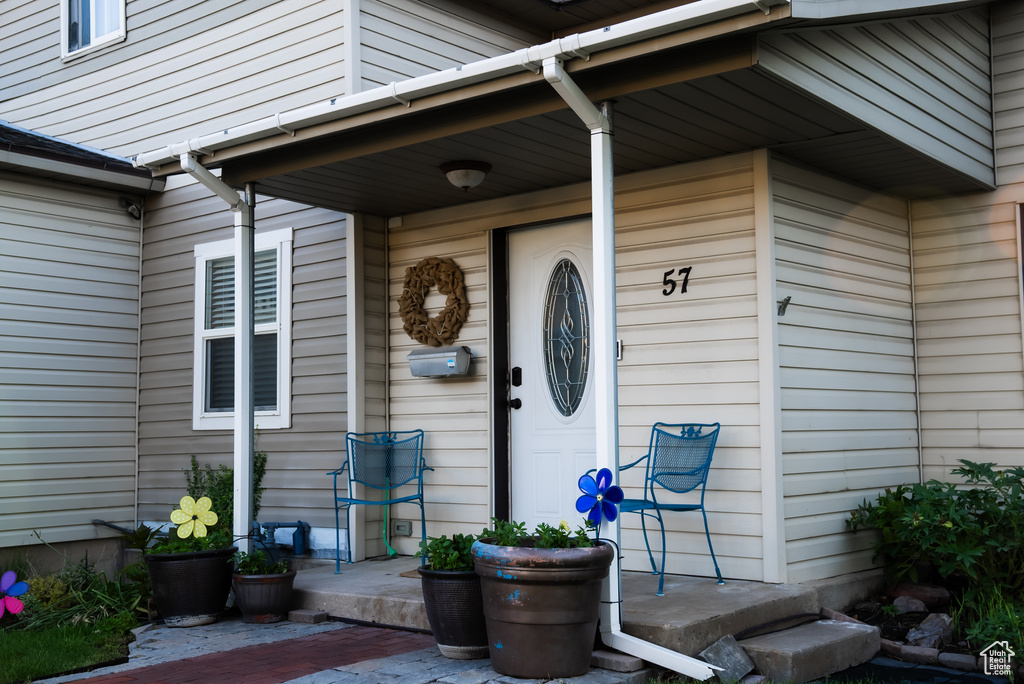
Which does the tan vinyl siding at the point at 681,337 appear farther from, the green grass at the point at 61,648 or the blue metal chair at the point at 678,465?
the green grass at the point at 61,648

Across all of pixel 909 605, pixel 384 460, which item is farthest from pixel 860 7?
pixel 384 460

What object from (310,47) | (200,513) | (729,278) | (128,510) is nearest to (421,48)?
(310,47)

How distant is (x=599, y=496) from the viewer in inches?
153

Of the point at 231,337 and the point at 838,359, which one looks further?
the point at 231,337

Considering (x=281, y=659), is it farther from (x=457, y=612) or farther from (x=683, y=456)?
(x=683, y=456)

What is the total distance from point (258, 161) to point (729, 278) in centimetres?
271

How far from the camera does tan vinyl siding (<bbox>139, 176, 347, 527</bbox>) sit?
258 inches

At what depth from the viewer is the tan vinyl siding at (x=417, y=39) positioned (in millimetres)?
6418

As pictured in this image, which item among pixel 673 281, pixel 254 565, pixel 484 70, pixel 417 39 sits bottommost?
pixel 254 565

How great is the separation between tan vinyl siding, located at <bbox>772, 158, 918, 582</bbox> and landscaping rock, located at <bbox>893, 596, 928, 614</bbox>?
312 mm

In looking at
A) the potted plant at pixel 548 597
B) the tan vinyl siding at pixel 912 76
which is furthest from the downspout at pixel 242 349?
the tan vinyl siding at pixel 912 76

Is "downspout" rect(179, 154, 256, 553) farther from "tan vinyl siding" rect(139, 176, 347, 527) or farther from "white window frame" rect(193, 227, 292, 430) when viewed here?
"white window frame" rect(193, 227, 292, 430)

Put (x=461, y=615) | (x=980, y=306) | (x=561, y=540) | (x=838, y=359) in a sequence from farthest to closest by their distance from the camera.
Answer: (x=980, y=306) → (x=838, y=359) → (x=461, y=615) → (x=561, y=540)

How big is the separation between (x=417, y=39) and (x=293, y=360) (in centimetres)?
246
